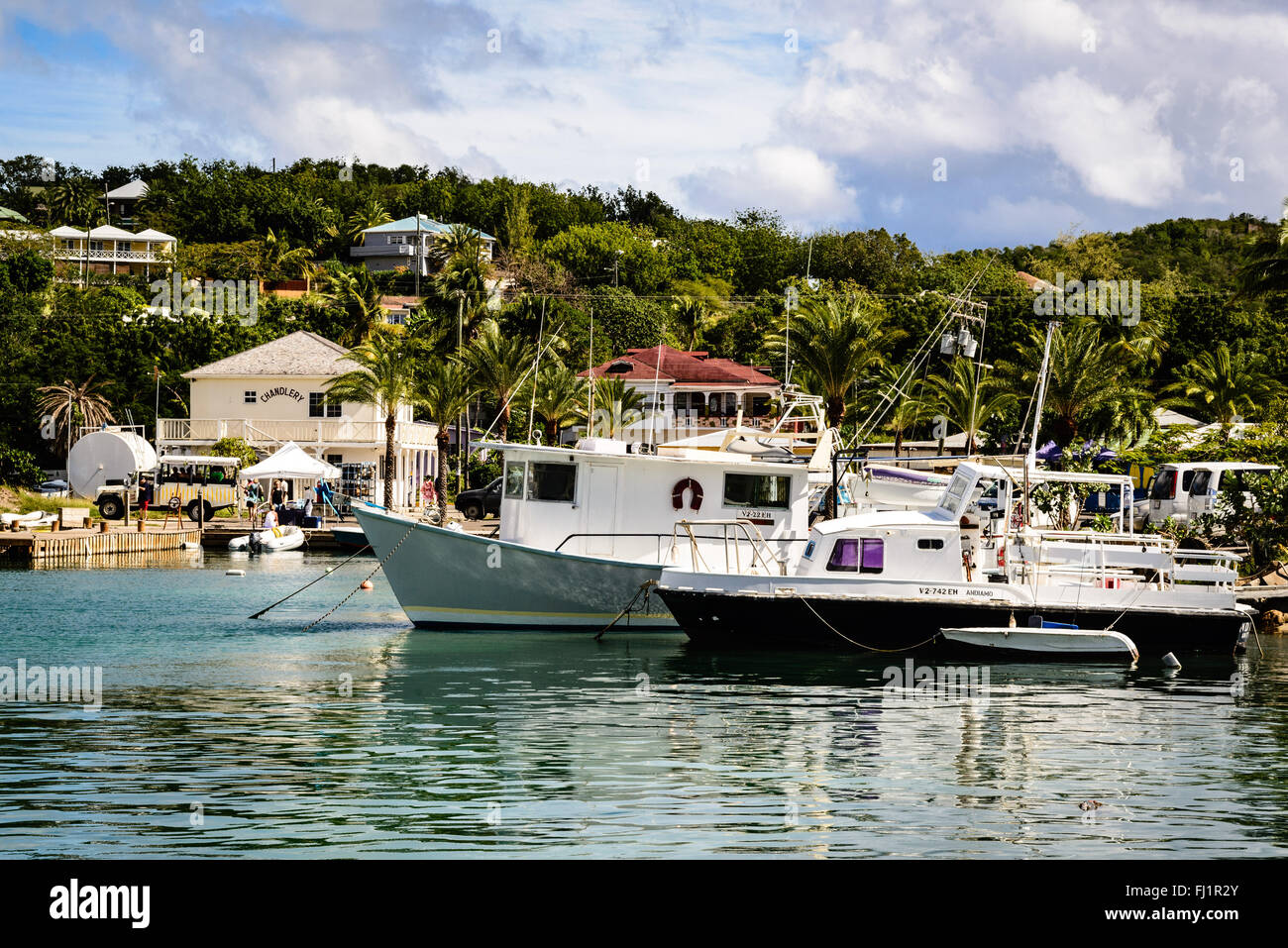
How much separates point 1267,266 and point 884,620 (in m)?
21.2

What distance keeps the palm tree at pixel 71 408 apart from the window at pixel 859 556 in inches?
2056

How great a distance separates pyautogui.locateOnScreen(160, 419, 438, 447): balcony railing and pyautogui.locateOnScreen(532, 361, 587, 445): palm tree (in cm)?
669

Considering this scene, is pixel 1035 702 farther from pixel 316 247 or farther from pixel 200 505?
pixel 316 247

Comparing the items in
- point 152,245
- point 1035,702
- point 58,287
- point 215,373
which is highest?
point 152,245

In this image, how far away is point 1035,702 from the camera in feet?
64.2

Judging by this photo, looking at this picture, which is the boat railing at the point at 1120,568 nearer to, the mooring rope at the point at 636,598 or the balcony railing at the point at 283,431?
the mooring rope at the point at 636,598

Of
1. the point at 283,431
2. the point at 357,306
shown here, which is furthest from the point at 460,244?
the point at 283,431

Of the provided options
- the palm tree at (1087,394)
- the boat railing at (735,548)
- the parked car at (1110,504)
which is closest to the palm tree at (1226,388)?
the palm tree at (1087,394)

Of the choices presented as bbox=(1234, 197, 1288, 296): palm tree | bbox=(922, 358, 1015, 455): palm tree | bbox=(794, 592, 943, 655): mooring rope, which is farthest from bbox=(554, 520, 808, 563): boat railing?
bbox=(922, 358, 1015, 455): palm tree

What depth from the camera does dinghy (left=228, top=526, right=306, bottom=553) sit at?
46531 millimetres

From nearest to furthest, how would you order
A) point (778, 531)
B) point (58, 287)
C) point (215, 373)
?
point (778, 531) → point (215, 373) → point (58, 287)
